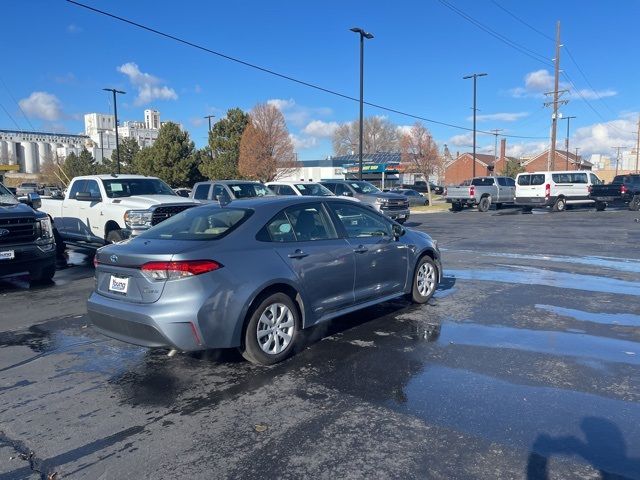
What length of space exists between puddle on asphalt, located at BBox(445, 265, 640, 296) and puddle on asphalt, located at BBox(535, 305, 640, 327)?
5.12 ft

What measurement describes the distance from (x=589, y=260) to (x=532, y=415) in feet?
28.4

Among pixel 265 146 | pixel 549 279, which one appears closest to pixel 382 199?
pixel 549 279

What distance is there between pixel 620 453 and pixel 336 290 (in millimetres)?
3033

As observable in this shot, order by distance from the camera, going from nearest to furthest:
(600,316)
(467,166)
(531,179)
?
1. (600,316)
2. (531,179)
3. (467,166)

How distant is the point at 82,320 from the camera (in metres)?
6.81

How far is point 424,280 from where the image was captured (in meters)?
7.29

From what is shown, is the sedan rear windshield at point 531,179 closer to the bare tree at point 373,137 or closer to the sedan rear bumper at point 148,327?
the sedan rear bumper at point 148,327

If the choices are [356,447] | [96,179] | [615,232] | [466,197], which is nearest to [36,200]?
[96,179]

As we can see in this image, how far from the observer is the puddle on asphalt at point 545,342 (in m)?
5.24

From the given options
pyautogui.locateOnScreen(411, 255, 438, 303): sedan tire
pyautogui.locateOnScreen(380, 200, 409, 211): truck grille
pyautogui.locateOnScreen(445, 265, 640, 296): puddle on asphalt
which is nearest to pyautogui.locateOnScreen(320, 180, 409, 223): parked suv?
pyautogui.locateOnScreen(380, 200, 409, 211): truck grille

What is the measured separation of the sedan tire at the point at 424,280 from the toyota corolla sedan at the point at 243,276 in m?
0.90

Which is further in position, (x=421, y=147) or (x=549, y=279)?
(x=421, y=147)

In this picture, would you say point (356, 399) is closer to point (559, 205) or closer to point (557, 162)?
point (559, 205)

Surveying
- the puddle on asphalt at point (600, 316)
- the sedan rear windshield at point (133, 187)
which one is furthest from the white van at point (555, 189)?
the puddle on asphalt at point (600, 316)
